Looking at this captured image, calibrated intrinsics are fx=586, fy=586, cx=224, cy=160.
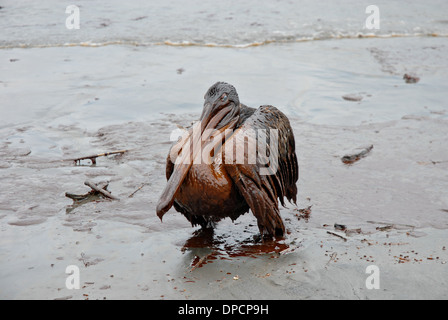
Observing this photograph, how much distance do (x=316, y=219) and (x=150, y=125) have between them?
409 cm

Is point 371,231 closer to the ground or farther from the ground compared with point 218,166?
closer to the ground

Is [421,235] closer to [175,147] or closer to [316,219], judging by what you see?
[316,219]

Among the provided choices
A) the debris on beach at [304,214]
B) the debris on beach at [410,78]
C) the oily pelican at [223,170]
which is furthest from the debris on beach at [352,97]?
the oily pelican at [223,170]

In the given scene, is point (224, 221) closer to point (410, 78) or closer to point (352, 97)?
point (352, 97)

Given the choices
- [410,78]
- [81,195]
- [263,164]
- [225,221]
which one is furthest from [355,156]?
[410,78]

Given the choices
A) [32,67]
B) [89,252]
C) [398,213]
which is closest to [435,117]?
[398,213]

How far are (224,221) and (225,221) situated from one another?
11 millimetres

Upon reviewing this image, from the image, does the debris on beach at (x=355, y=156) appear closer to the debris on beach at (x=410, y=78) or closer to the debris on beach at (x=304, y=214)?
the debris on beach at (x=304, y=214)

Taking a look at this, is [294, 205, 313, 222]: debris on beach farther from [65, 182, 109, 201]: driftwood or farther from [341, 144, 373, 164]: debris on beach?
[65, 182, 109, 201]: driftwood

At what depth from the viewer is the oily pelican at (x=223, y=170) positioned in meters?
4.93

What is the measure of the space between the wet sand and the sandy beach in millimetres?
22

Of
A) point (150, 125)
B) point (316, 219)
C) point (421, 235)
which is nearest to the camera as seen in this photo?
point (421, 235)

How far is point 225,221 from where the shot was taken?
20.4 feet

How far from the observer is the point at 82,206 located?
6312 mm
